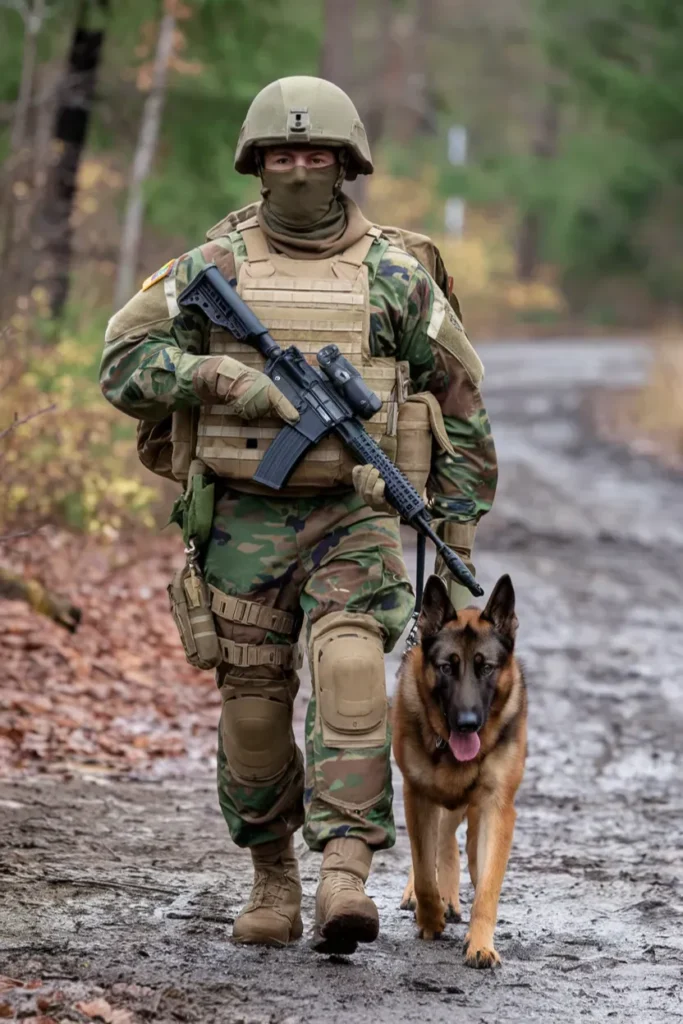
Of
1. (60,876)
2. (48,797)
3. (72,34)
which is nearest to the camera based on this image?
(60,876)

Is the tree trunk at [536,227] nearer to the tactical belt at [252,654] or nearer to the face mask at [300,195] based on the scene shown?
the face mask at [300,195]

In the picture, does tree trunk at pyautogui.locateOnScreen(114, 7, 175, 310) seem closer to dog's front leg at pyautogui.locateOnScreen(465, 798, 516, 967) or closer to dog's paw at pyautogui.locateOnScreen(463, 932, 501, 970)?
dog's front leg at pyautogui.locateOnScreen(465, 798, 516, 967)

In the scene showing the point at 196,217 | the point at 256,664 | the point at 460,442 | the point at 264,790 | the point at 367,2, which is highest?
the point at 367,2

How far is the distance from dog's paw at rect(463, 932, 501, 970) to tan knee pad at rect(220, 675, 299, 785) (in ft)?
2.52

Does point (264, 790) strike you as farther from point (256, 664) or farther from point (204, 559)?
point (204, 559)

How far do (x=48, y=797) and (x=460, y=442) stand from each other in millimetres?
2634

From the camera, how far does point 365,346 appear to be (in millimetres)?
5094

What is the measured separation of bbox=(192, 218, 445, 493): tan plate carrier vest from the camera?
5.03m

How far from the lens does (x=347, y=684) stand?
4.89 meters

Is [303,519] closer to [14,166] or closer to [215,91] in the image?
[14,166]

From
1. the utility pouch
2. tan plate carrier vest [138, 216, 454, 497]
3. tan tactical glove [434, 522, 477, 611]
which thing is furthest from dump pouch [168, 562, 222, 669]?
tan tactical glove [434, 522, 477, 611]

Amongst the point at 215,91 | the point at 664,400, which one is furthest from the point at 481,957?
the point at 664,400

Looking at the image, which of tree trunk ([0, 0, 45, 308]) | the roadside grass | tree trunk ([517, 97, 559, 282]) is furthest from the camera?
tree trunk ([517, 97, 559, 282])

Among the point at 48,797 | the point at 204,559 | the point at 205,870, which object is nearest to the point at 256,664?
the point at 204,559
